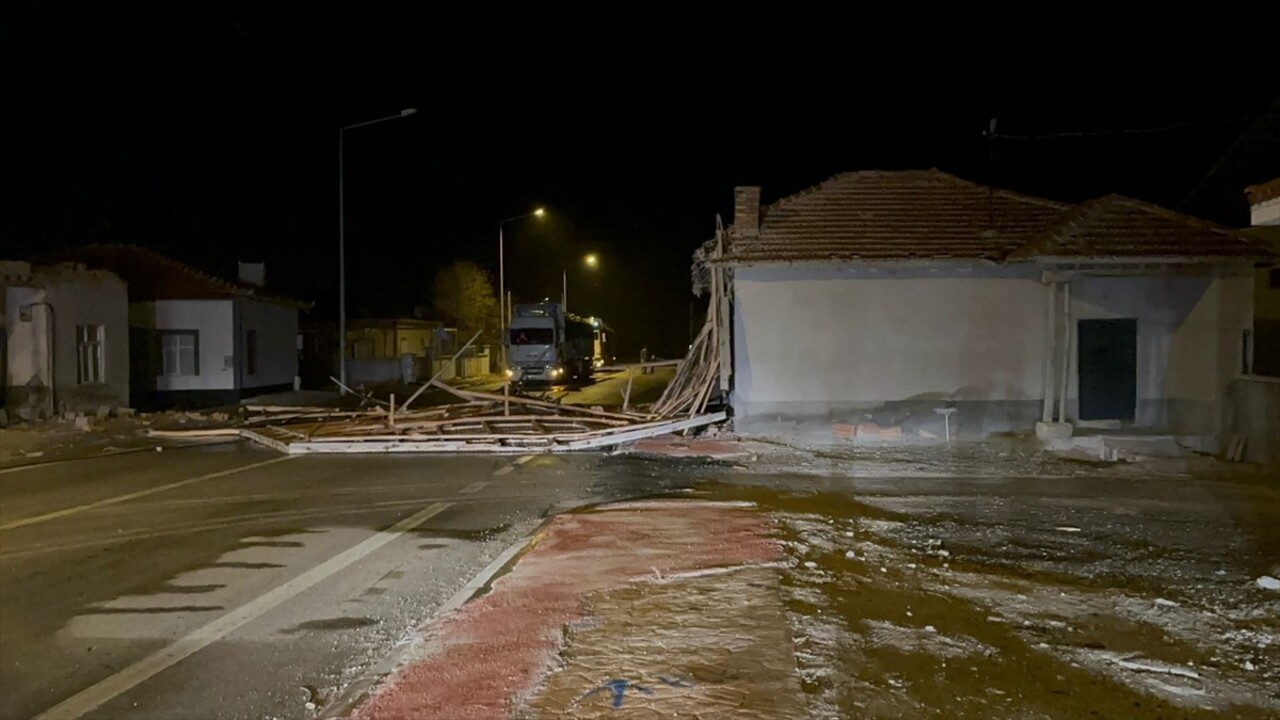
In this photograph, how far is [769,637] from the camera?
229 inches

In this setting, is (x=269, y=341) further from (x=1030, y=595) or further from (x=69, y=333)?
(x=1030, y=595)

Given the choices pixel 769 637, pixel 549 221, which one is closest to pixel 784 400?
pixel 769 637

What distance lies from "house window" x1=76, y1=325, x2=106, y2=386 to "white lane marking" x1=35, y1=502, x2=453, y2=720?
18.2 m

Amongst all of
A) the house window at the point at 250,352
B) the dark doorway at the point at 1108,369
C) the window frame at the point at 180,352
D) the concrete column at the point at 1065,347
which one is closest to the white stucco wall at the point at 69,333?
the window frame at the point at 180,352

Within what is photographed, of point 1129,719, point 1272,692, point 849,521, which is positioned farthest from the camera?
point 849,521

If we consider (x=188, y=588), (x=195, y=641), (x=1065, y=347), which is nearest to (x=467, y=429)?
(x=188, y=588)

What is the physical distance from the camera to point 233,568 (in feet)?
28.2

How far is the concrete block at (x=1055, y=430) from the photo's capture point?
1642 centimetres

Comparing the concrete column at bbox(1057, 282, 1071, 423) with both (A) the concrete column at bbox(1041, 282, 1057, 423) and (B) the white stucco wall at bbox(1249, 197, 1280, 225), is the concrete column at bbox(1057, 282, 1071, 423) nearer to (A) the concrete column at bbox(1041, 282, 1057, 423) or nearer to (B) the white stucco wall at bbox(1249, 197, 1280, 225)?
(A) the concrete column at bbox(1041, 282, 1057, 423)

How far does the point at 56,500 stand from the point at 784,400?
40.4 feet

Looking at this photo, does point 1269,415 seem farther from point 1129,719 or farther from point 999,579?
point 1129,719

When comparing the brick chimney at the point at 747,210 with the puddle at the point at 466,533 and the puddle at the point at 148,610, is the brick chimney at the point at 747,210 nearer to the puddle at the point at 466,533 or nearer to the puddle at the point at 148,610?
the puddle at the point at 466,533

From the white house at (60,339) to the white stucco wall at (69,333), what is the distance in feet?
0.07

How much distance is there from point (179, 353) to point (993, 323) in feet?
82.0
